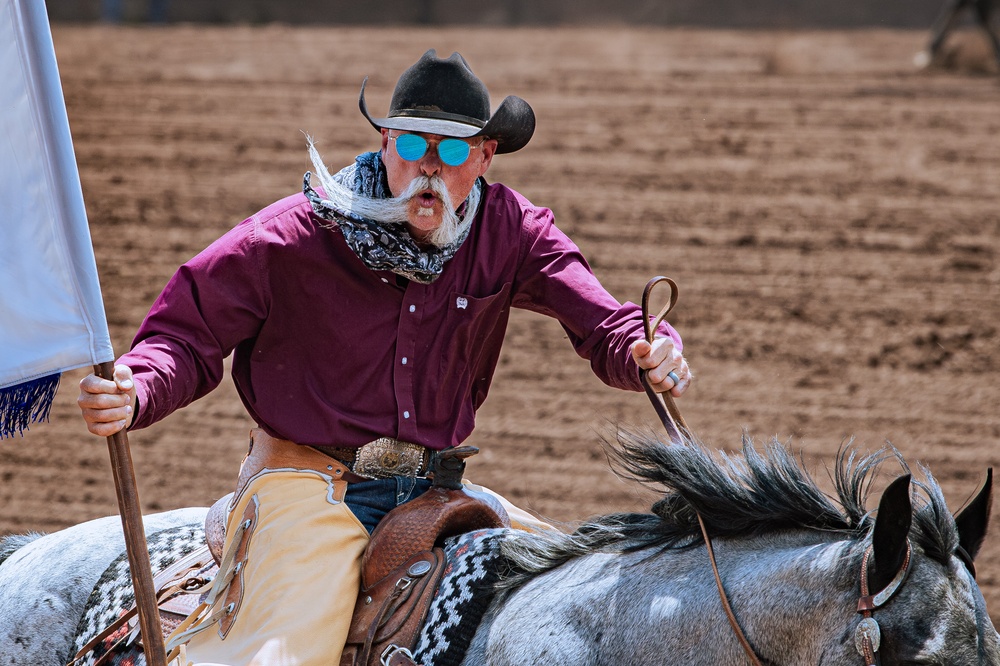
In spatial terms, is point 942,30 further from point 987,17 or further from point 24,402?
point 24,402

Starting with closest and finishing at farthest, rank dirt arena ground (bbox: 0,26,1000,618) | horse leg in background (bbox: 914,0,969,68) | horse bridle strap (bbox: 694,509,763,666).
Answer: horse bridle strap (bbox: 694,509,763,666) → dirt arena ground (bbox: 0,26,1000,618) → horse leg in background (bbox: 914,0,969,68)

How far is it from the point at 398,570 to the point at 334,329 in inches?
23.7

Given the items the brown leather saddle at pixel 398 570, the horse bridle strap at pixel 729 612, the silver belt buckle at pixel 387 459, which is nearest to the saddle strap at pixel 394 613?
the brown leather saddle at pixel 398 570

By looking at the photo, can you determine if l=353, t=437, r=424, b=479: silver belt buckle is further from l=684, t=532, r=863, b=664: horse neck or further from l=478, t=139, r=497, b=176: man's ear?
l=684, t=532, r=863, b=664: horse neck

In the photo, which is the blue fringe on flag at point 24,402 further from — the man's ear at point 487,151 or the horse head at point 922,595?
the horse head at point 922,595

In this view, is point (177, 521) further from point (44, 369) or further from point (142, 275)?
point (142, 275)

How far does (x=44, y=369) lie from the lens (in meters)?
2.29

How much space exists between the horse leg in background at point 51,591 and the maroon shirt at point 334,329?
0.69m

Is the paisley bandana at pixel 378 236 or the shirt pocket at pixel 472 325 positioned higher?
the paisley bandana at pixel 378 236

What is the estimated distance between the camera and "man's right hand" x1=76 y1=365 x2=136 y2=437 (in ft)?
7.32

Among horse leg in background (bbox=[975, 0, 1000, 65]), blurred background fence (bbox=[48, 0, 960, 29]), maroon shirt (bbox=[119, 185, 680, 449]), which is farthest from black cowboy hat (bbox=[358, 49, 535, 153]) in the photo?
blurred background fence (bbox=[48, 0, 960, 29])

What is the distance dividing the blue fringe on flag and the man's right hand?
103 mm

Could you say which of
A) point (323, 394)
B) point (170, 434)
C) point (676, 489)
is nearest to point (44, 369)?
point (323, 394)

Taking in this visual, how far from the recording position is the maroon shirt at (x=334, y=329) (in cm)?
265
